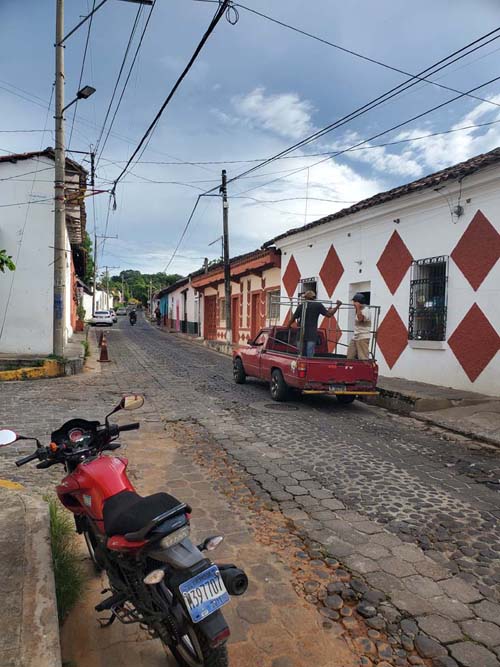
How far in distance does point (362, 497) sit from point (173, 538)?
2.69 meters

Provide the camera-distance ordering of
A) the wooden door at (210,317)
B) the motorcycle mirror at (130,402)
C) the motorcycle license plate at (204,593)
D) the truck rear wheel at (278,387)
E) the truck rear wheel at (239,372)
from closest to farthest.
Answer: the motorcycle license plate at (204,593) < the motorcycle mirror at (130,402) < the truck rear wheel at (278,387) < the truck rear wheel at (239,372) < the wooden door at (210,317)

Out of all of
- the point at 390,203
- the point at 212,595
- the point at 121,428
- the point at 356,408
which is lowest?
the point at 356,408

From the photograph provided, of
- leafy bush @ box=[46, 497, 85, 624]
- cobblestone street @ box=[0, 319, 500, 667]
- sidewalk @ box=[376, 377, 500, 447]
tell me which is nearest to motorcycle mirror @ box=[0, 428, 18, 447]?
leafy bush @ box=[46, 497, 85, 624]

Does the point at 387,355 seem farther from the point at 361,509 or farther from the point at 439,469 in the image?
the point at 361,509

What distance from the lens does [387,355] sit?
36.1 feet

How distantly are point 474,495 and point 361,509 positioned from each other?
1.19 metres

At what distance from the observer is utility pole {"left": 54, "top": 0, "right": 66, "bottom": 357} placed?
444 inches

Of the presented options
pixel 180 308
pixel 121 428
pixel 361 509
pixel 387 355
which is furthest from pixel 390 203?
pixel 180 308

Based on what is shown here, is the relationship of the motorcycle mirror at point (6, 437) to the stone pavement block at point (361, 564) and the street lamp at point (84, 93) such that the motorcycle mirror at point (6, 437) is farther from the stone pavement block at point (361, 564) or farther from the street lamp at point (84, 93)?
the street lamp at point (84, 93)

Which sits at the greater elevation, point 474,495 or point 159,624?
point 159,624

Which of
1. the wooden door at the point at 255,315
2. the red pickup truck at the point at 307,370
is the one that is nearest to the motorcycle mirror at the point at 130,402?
the red pickup truck at the point at 307,370

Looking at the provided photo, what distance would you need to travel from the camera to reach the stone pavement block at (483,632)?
2406 millimetres

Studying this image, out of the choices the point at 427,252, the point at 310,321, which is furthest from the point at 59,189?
the point at 427,252

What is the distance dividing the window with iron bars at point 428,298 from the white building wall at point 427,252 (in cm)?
15
